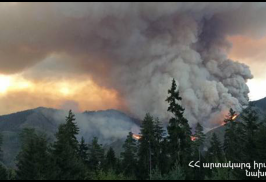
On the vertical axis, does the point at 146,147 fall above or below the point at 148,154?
above

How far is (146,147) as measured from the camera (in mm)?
61781

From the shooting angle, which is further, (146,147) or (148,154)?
(148,154)

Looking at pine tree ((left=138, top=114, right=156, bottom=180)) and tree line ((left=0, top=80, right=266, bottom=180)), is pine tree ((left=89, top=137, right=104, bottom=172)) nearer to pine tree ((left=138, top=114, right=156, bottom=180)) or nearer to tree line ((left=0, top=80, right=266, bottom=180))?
tree line ((left=0, top=80, right=266, bottom=180))

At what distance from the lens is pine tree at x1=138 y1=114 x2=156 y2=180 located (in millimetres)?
61656

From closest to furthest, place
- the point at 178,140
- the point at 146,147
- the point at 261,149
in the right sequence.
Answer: the point at 261,149, the point at 178,140, the point at 146,147

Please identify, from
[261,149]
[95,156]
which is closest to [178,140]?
[261,149]

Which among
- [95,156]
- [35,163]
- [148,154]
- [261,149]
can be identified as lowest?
[35,163]

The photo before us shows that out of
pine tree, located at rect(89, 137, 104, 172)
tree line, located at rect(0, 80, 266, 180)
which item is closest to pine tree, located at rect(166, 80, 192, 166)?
tree line, located at rect(0, 80, 266, 180)

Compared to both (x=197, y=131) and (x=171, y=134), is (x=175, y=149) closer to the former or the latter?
(x=171, y=134)

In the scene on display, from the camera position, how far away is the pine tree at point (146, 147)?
61.7m

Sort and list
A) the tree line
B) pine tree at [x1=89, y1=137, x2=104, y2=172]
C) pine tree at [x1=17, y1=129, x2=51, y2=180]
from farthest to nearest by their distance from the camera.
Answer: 1. pine tree at [x1=89, y1=137, x2=104, y2=172]
2. pine tree at [x1=17, y1=129, x2=51, y2=180]
3. the tree line

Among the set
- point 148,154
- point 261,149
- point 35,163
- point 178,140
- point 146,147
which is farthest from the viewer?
point 148,154

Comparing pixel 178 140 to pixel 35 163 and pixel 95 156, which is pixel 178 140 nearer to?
pixel 35 163

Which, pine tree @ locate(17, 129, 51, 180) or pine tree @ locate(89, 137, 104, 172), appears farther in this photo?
pine tree @ locate(89, 137, 104, 172)
